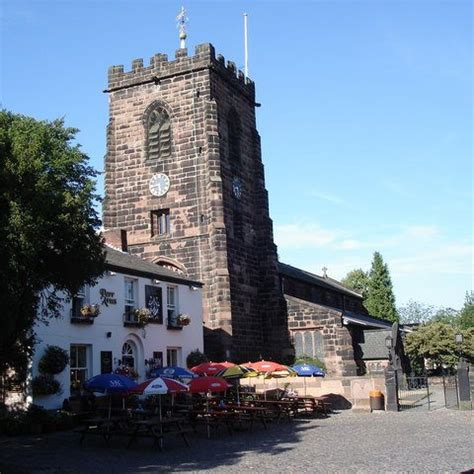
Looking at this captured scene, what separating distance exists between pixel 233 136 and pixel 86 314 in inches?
716

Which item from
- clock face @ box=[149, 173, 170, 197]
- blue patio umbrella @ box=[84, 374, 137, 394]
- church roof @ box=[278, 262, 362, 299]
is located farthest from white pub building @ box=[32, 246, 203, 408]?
church roof @ box=[278, 262, 362, 299]

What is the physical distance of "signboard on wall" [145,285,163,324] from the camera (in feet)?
86.3

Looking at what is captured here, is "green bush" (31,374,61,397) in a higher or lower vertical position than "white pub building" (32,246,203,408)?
lower

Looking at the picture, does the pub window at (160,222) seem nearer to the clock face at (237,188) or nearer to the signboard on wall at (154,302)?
the clock face at (237,188)

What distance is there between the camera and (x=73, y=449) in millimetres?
15727

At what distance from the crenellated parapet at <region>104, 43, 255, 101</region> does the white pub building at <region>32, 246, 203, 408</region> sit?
12415mm

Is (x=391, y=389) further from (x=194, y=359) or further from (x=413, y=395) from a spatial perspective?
(x=194, y=359)

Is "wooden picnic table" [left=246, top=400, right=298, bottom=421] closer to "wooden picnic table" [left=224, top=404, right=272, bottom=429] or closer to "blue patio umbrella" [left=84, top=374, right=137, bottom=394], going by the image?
"wooden picnic table" [left=224, top=404, right=272, bottom=429]

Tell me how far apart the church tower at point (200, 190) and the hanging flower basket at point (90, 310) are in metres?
10.0

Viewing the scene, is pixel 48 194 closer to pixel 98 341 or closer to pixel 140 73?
pixel 98 341

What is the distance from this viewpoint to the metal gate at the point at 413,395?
2464cm

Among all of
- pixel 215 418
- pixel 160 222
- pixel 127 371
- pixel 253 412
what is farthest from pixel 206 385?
pixel 160 222

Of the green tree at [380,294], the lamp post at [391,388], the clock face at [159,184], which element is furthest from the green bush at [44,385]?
the green tree at [380,294]

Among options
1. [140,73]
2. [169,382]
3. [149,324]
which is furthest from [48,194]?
[140,73]
